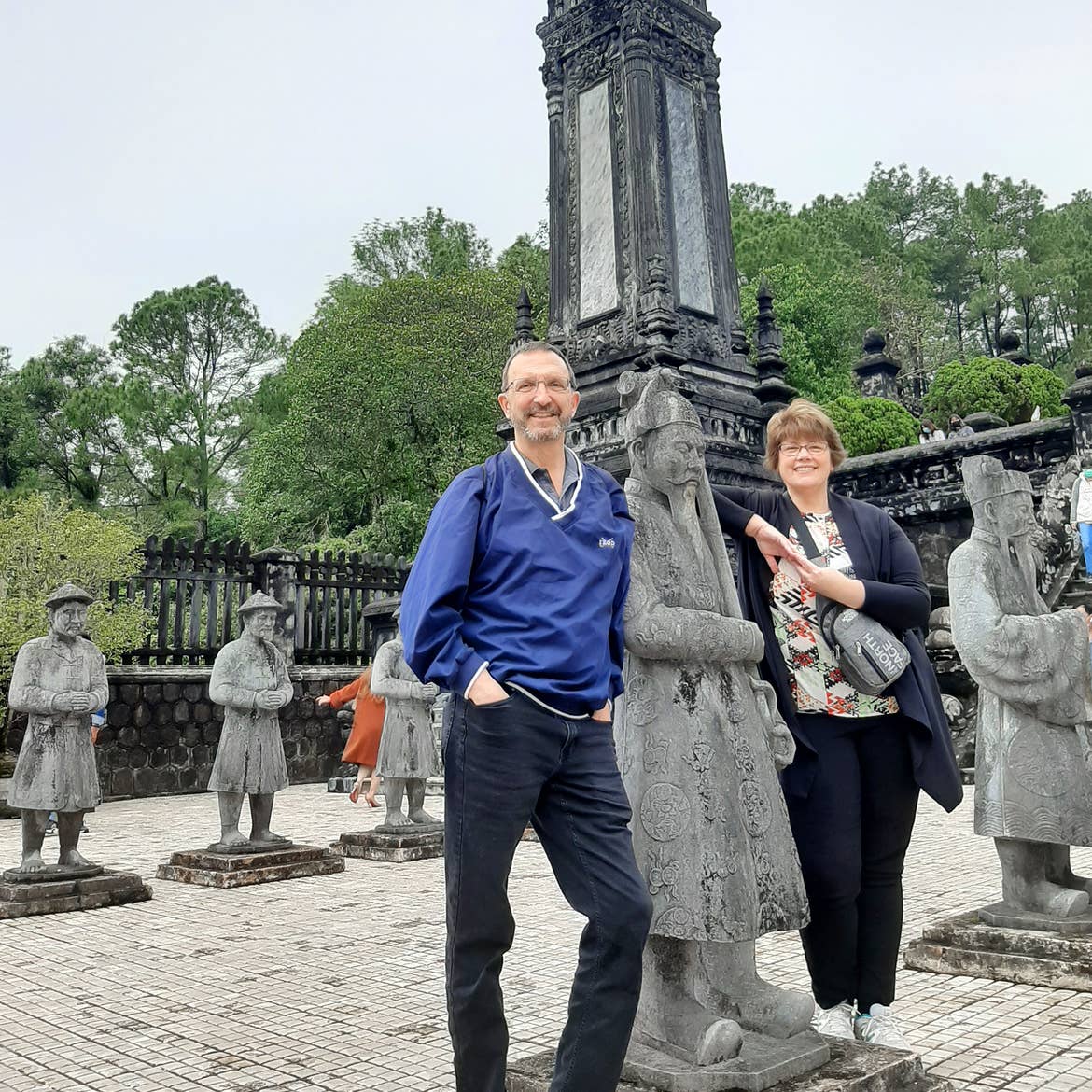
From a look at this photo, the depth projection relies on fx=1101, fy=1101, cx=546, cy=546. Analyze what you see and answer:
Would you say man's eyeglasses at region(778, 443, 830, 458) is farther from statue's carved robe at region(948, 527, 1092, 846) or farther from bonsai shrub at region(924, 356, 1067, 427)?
bonsai shrub at region(924, 356, 1067, 427)

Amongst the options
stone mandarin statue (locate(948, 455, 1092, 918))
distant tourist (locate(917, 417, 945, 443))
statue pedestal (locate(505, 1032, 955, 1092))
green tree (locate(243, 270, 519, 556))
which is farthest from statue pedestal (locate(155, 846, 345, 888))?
green tree (locate(243, 270, 519, 556))

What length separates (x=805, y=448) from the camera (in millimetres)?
3689

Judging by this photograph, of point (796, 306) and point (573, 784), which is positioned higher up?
point (796, 306)

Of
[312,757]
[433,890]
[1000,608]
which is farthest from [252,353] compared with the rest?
[1000,608]

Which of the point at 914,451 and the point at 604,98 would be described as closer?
the point at 604,98

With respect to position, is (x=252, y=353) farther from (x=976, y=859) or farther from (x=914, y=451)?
(x=976, y=859)

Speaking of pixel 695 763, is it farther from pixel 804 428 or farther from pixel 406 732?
pixel 406 732

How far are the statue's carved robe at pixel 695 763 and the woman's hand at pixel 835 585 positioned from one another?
12.1 inches

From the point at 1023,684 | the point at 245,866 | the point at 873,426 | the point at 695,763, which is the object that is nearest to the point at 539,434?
the point at 695,763

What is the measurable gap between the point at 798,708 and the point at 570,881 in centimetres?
119

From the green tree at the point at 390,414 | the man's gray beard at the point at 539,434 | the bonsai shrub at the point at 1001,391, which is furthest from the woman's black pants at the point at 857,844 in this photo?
the green tree at the point at 390,414

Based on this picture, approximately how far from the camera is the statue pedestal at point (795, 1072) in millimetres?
2852

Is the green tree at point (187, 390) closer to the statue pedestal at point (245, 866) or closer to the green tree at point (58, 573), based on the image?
the green tree at point (58, 573)

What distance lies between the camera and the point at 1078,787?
15.5ft
